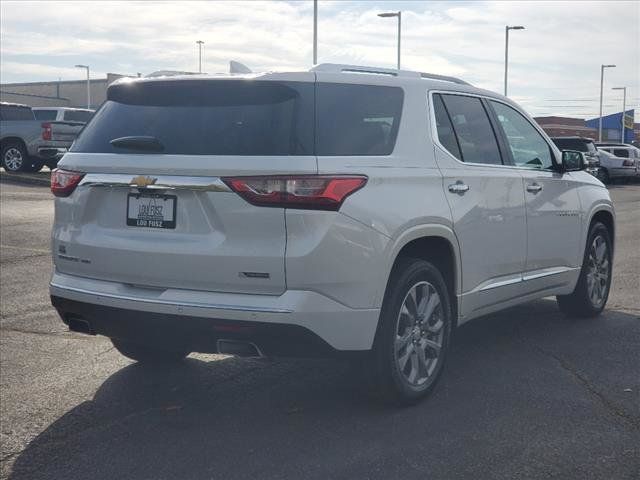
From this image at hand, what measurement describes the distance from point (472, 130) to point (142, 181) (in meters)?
2.35

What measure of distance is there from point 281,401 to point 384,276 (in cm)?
109

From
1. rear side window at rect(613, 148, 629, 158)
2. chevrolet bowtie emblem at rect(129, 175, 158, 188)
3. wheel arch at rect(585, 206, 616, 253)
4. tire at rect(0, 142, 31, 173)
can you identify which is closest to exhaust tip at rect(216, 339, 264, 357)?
chevrolet bowtie emblem at rect(129, 175, 158, 188)

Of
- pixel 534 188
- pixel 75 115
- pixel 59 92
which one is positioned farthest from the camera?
pixel 59 92

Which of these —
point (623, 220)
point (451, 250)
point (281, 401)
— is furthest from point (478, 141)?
point (623, 220)

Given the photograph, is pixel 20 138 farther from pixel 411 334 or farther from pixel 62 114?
pixel 411 334

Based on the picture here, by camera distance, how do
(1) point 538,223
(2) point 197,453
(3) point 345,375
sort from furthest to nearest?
(1) point 538,223 → (3) point 345,375 → (2) point 197,453

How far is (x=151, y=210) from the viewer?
188 inches

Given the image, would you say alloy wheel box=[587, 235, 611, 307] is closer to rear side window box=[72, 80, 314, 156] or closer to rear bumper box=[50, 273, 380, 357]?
rear bumper box=[50, 273, 380, 357]

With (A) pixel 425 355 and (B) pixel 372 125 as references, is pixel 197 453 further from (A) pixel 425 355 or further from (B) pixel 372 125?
(B) pixel 372 125

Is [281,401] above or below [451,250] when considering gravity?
below

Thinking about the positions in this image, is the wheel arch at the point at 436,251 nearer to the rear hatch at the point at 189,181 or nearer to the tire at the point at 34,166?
the rear hatch at the point at 189,181

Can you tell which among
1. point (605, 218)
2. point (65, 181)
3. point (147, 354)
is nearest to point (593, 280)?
point (605, 218)

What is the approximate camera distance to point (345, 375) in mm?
5961

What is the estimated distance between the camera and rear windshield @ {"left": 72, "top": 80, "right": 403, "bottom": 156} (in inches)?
183
